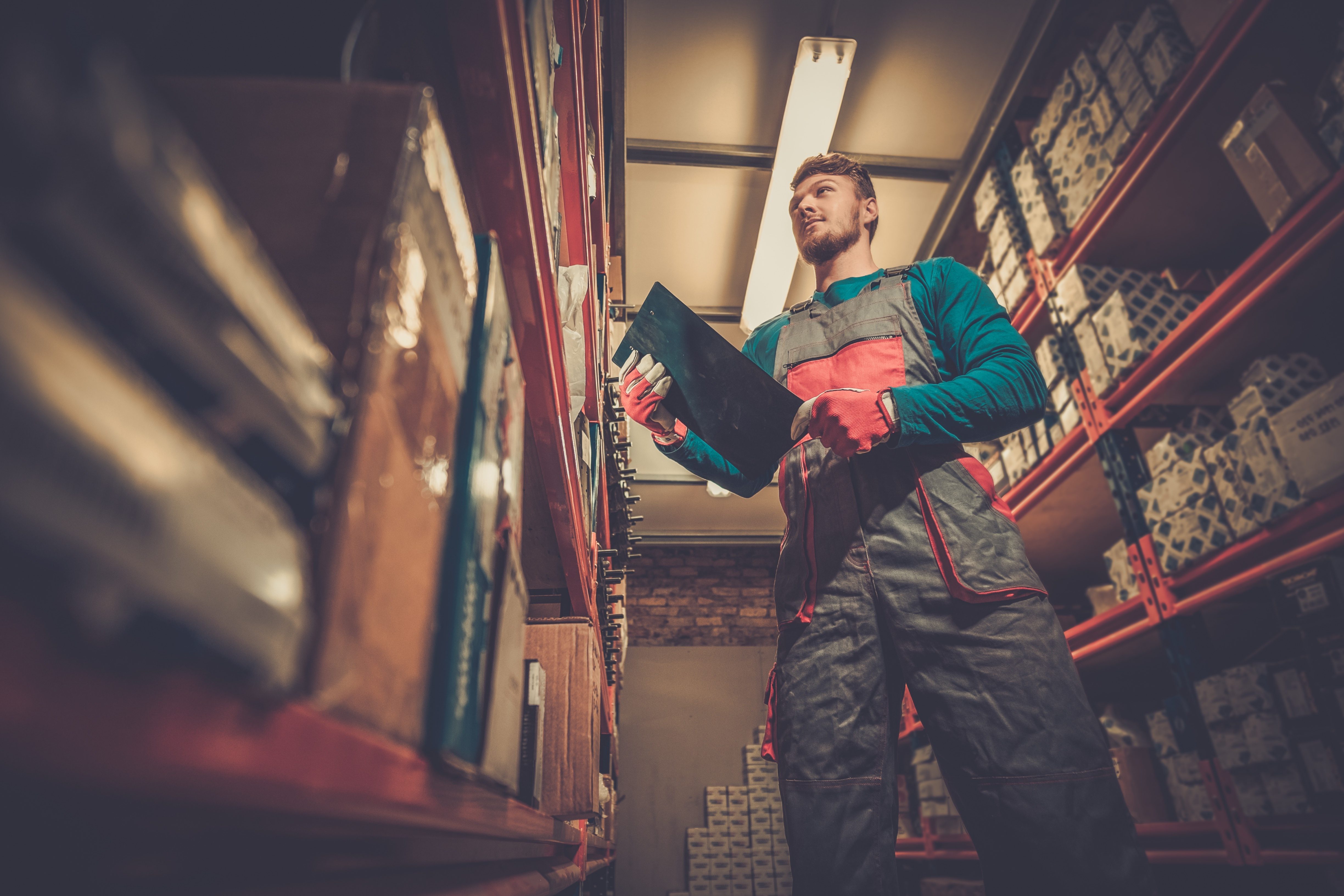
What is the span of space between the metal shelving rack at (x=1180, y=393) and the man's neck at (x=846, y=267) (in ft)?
3.41

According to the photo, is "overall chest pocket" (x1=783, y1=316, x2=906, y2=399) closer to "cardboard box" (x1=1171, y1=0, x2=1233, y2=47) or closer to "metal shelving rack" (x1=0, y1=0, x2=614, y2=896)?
"metal shelving rack" (x1=0, y1=0, x2=614, y2=896)

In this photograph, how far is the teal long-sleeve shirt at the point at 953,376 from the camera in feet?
3.59

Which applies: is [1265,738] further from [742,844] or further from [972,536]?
[742,844]

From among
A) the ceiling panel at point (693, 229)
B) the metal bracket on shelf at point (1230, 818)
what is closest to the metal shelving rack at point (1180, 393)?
the metal bracket on shelf at point (1230, 818)

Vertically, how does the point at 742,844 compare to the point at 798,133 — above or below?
below

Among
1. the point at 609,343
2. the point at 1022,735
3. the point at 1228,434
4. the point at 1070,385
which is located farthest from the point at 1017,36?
the point at 1022,735

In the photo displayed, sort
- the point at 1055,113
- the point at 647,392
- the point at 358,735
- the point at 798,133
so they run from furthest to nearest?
the point at 1055,113 < the point at 798,133 < the point at 647,392 < the point at 358,735

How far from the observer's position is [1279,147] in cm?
173

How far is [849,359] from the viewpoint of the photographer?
1.36 m

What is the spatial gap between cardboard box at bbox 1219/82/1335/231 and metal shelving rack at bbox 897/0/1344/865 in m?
0.06

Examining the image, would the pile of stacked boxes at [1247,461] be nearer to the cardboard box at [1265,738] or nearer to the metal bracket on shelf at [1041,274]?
the cardboard box at [1265,738]

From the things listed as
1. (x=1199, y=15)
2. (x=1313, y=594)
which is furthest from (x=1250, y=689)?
(x=1199, y=15)

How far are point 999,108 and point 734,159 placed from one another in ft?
4.18

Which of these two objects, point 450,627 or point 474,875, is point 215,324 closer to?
point 450,627
